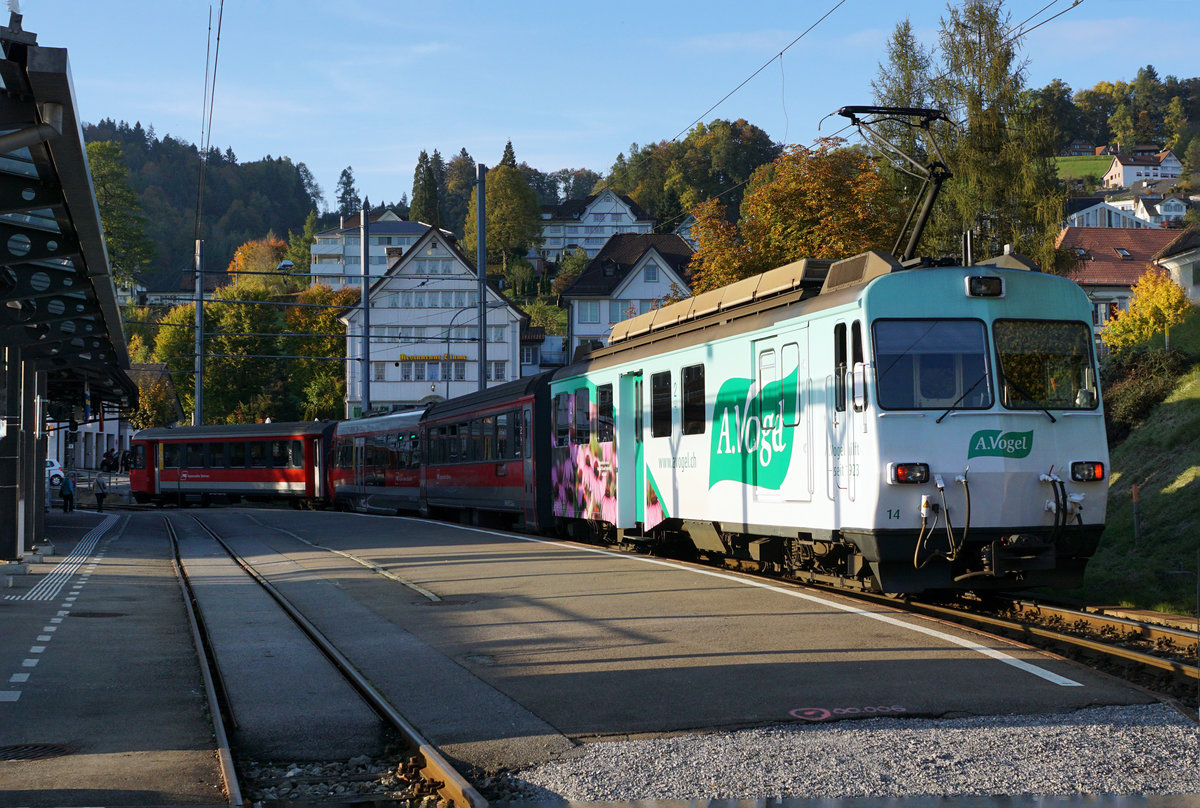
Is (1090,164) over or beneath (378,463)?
over

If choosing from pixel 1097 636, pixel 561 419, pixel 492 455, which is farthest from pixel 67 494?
pixel 1097 636

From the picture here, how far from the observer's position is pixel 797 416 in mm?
12562

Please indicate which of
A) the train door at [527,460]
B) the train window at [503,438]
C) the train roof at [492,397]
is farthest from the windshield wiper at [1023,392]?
the train window at [503,438]

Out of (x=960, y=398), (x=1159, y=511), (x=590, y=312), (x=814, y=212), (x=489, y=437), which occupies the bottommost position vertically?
(x=1159, y=511)

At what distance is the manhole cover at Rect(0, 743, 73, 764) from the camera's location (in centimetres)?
695

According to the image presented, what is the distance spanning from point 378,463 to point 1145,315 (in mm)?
22133

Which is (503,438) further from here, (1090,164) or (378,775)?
(1090,164)

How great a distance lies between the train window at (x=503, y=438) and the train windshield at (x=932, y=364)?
1328 cm

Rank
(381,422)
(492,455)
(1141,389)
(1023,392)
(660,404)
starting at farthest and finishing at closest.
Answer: (381,422) → (1141,389) → (492,455) → (660,404) → (1023,392)

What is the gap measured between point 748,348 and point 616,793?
8228mm

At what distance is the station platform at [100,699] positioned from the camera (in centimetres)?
639

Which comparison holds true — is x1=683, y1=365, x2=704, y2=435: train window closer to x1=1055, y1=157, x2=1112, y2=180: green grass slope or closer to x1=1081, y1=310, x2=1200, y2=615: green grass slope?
x1=1081, y1=310, x2=1200, y2=615: green grass slope

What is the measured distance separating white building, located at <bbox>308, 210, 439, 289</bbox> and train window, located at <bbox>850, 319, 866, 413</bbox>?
371 ft

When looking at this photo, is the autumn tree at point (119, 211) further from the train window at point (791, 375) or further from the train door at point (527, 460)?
the train window at point (791, 375)
